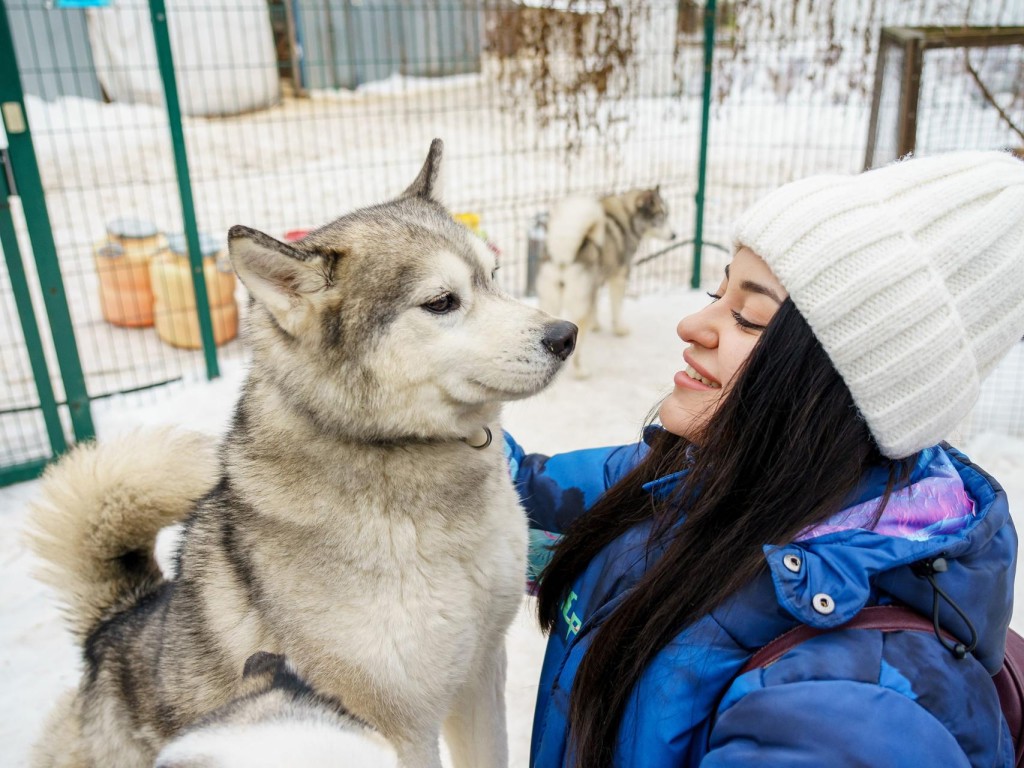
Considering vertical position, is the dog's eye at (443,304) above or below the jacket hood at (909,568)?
above

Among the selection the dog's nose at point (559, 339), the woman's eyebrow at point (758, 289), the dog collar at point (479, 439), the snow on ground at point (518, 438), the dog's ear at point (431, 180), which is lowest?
the snow on ground at point (518, 438)

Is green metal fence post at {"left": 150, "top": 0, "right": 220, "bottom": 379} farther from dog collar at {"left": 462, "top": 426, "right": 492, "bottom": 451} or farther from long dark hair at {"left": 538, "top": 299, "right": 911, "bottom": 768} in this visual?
long dark hair at {"left": 538, "top": 299, "right": 911, "bottom": 768}

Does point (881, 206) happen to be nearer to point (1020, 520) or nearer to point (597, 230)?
point (1020, 520)

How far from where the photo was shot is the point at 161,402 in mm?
4590

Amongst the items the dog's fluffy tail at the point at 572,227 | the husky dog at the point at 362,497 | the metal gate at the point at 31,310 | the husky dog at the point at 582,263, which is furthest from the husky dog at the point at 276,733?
the dog's fluffy tail at the point at 572,227

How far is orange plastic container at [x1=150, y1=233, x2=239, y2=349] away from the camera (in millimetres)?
5098

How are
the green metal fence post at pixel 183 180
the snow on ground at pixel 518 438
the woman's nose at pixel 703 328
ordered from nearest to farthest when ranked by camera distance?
1. the woman's nose at pixel 703 328
2. the snow on ground at pixel 518 438
3. the green metal fence post at pixel 183 180

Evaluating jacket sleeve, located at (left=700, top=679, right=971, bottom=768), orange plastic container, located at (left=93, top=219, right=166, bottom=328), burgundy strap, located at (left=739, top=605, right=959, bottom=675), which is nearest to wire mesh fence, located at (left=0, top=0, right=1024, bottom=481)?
orange plastic container, located at (left=93, top=219, right=166, bottom=328)

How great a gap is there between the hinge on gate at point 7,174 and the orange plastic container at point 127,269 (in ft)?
5.58

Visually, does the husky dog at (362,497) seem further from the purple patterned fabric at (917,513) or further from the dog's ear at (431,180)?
the purple patterned fabric at (917,513)

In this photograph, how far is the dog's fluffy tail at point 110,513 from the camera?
181 cm

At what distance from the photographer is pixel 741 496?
1.20m

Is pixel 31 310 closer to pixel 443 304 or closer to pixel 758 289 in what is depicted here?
pixel 443 304

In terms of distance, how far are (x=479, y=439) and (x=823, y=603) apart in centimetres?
82
